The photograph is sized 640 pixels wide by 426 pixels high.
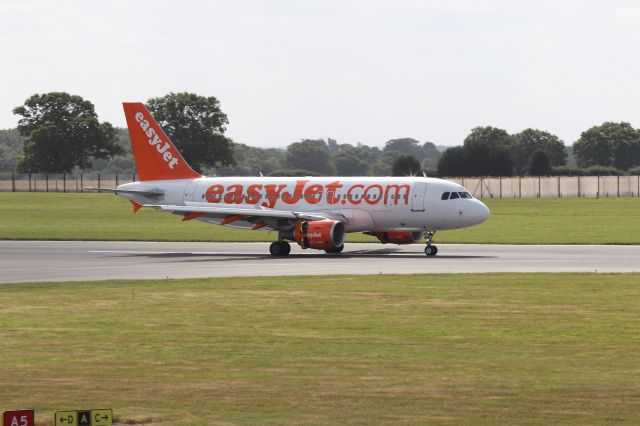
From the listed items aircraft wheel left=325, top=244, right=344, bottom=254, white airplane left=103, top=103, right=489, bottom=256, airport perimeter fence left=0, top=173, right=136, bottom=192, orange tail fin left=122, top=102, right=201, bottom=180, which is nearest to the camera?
aircraft wheel left=325, top=244, right=344, bottom=254

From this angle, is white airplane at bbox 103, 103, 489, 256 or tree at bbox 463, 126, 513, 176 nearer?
white airplane at bbox 103, 103, 489, 256

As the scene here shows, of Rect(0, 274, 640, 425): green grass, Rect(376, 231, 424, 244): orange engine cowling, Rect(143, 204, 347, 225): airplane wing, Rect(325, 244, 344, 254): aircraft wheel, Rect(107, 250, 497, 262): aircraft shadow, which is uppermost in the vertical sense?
Rect(143, 204, 347, 225): airplane wing

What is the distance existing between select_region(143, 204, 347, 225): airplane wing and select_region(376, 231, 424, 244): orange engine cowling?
2.28m

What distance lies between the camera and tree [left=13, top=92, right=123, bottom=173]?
527 feet

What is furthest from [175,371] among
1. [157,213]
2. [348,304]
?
[157,213]

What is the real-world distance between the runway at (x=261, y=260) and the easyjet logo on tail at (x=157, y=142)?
4324 millimetres

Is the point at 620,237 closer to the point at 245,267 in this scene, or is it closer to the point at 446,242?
the point at 446,242

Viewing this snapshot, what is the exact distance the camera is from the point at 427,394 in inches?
749

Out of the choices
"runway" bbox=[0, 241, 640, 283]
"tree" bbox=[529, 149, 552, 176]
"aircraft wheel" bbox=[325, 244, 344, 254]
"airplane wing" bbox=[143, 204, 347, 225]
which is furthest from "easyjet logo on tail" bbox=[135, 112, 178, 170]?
"tree" bbox=[529, 149, 552, 176]

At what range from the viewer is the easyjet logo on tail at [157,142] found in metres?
63.3

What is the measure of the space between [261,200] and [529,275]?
2159cm

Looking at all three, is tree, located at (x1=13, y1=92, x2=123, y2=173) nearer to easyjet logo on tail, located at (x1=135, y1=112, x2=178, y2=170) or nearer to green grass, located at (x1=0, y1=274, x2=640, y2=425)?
easyjet logo on tail, located at (x1=135, y1=112, x2=178, y2=170)

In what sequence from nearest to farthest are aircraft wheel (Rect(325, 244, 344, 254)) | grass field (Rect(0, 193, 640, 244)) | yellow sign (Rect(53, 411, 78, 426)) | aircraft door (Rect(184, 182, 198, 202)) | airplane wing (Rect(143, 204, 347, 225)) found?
yellow sign (Rect(53, 411, 78, 426)) < aircraft wheel (Rect(325, 244, 344, 254)) < airplane wing (Rect(143, 204, 347, 225)) < aircraft door (Rect(184, 182, 198, 202)) < grass field (Rect(0, 193, 640, 244))

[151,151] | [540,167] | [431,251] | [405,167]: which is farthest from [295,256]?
[540,167]
